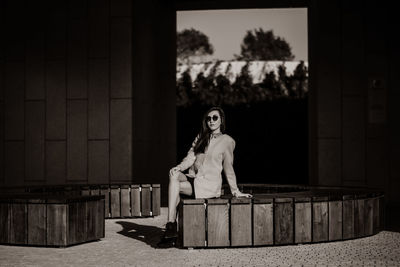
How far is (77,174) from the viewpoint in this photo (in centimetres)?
1430

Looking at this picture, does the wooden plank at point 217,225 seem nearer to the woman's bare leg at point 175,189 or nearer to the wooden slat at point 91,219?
the woman's bare leg at point 175,189

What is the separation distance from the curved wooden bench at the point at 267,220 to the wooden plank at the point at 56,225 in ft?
4.74

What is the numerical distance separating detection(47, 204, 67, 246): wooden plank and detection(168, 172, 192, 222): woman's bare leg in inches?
51.4

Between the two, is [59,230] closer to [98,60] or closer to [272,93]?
[98,60]

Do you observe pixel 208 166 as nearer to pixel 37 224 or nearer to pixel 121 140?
pixel 37 224

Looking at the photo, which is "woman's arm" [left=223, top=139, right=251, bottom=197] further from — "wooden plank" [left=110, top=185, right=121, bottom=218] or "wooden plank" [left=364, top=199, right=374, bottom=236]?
"wooden plank" [left=110, top=185, right=121, bottom=218]

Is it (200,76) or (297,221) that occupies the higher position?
(200,76)

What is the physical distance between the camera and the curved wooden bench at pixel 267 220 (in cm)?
809

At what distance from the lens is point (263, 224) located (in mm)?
8211

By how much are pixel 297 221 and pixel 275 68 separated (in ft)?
88.8

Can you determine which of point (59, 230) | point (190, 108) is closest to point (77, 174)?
point (59, 230)

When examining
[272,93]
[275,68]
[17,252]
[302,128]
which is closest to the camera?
[17,252]

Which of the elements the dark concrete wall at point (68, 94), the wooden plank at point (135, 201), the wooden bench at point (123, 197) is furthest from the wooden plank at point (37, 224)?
the dark concrete wall at point (68, 94)

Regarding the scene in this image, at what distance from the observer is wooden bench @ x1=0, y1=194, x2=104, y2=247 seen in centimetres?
834
